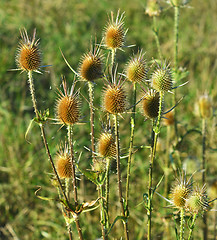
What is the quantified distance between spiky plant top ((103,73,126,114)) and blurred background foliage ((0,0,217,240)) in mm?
192

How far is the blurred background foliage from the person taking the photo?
11.5 feet

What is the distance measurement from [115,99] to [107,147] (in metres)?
0.33

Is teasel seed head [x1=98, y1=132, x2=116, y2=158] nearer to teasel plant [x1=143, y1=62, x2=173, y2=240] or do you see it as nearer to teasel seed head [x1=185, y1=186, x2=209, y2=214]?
teasel plant [x1=143, y1=62, x2=173, y2=240]

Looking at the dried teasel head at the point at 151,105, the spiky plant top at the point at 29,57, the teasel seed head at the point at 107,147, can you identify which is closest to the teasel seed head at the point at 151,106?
the dried teasel head at the point at 151,105

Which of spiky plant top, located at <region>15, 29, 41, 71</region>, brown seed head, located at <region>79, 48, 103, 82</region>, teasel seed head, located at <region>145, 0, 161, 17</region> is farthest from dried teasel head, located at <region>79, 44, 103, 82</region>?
teasel seed head, located at <region>145, 0, 161, 17</region>

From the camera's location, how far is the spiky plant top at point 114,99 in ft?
6.15

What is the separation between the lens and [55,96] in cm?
452

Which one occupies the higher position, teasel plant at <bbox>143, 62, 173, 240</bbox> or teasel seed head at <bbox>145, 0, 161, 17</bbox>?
teasel seed head at <bbox>145, 0, 161, 17</bbox>

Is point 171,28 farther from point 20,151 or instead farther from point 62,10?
point 20,151

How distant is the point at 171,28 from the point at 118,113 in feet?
17.4

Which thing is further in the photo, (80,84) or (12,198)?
(80,84)

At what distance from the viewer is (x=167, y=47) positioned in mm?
5664

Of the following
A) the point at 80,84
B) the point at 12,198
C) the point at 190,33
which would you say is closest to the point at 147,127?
the point at 80,84

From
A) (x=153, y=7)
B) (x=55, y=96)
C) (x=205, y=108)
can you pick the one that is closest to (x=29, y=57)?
(x=153, y=7)
